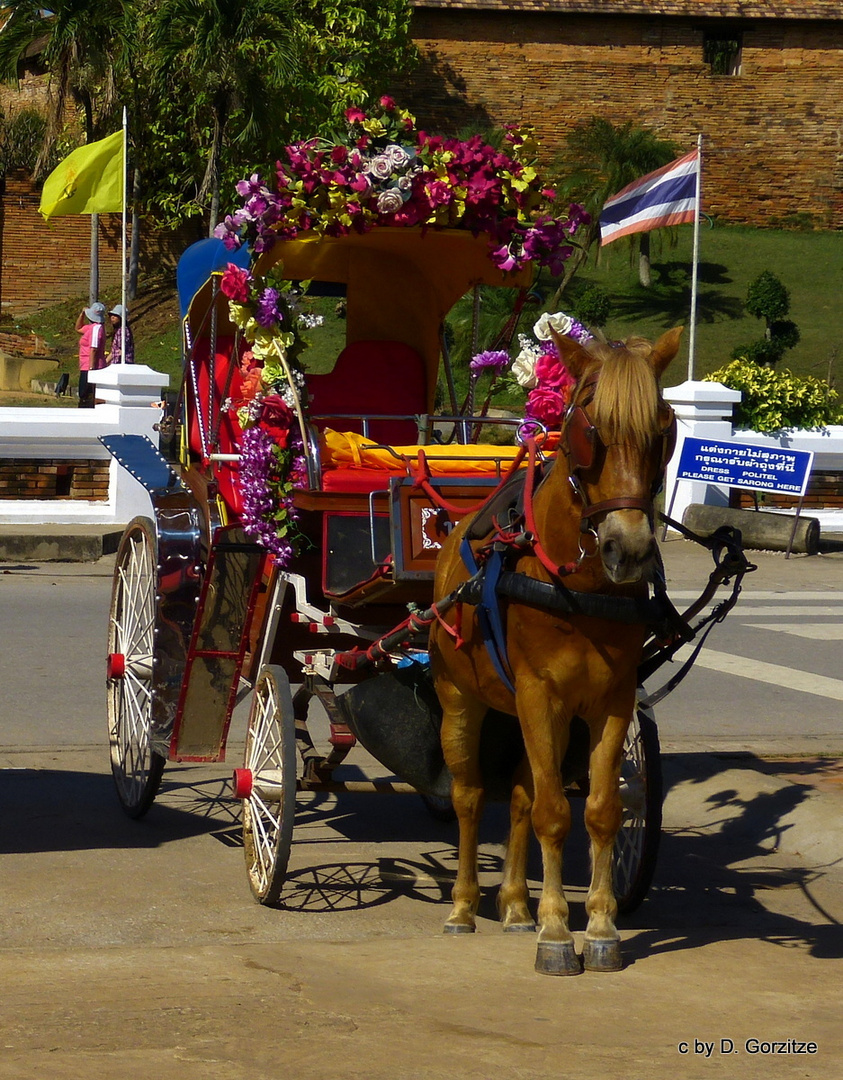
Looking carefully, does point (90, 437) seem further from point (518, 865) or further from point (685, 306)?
point (685, 306)

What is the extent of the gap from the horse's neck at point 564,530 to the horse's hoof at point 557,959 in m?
1.08

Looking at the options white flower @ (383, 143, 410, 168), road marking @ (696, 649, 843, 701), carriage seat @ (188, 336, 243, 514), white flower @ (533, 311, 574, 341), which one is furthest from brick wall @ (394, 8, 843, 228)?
white flower @ (533, 311, 574, 341)

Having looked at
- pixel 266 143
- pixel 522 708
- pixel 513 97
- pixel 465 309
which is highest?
pixel 513 97

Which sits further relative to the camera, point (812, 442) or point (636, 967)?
point (812, 442)

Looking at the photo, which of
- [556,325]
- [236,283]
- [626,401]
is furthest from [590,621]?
→ [236,283]

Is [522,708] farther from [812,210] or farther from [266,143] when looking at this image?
[812,210]

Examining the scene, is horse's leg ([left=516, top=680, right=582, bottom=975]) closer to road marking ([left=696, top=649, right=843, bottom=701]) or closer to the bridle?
the bridle

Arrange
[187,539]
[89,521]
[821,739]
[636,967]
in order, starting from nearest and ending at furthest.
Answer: [636,967], [187,539], [821,739], [89,521]

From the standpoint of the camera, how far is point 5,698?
9.04 metres

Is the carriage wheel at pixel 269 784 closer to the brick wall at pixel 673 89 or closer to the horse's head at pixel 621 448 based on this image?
the horse's head at pixel 621 448

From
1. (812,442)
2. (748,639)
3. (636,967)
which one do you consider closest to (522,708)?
(636,967)

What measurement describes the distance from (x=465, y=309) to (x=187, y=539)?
25.5 metres

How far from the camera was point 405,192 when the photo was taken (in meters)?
6.49

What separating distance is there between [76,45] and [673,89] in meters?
24.7
